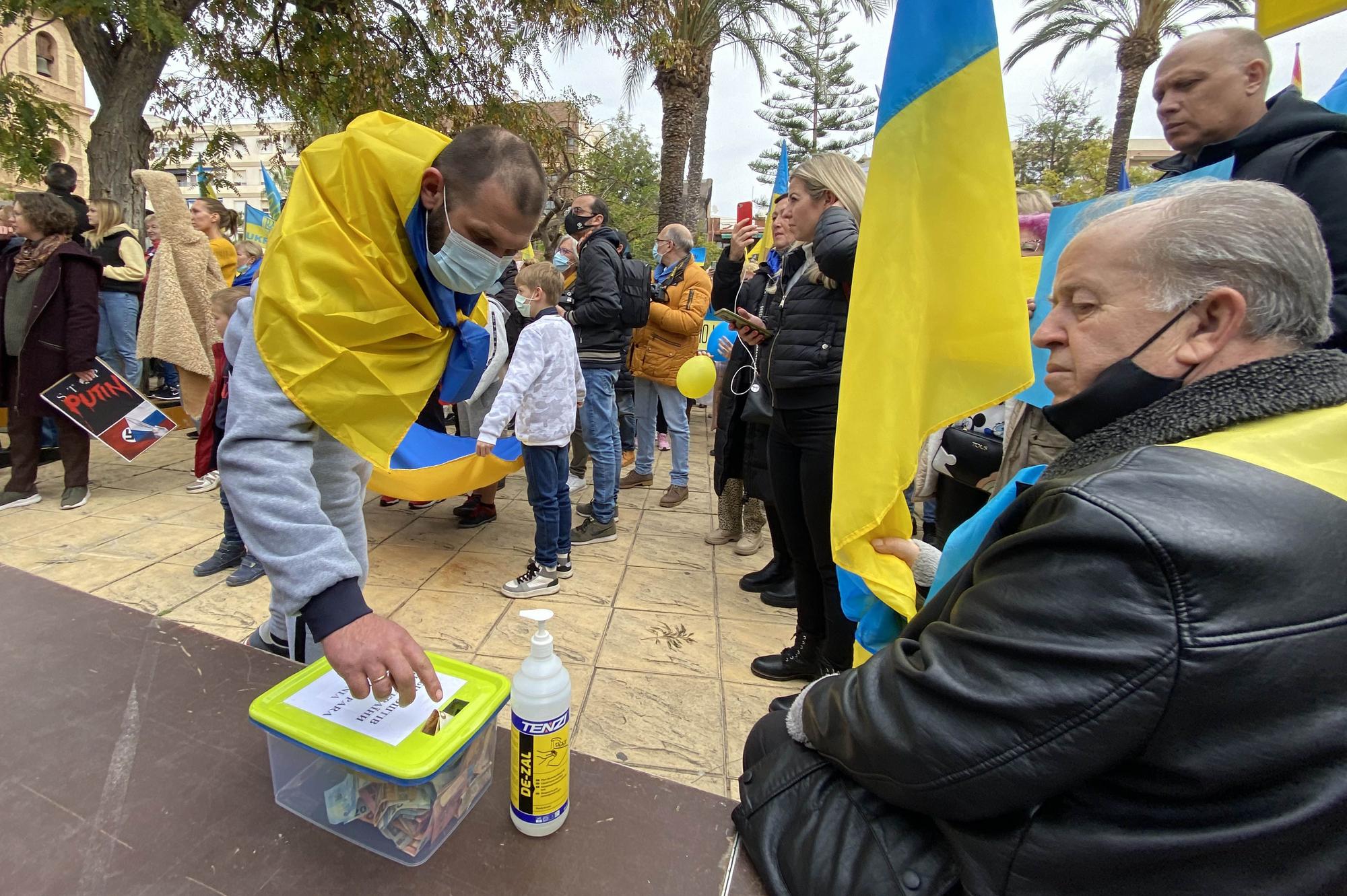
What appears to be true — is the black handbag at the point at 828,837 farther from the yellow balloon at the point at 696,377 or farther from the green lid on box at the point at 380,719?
the yellow balloon at the point at 696,377

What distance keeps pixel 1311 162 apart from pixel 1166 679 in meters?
2.15

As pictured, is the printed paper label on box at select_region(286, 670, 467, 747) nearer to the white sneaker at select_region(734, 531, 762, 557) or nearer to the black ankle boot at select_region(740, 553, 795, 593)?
the black ankle boot at select_region(740, 553, 795, 593)

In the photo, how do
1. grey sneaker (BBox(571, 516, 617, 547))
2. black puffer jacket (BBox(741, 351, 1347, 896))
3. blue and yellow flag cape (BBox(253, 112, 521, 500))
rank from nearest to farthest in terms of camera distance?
1. black puffer jacket (BBox(741, 351, 1347, 896))
2. blue and yellow flag cape (BBox(253, 112, 521, 500))
3. grey sneaker (BBox(571, 516, 617, 547))

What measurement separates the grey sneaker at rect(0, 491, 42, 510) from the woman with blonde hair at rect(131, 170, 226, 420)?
113 cm

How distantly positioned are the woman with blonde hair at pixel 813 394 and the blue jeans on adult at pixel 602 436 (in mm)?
1850

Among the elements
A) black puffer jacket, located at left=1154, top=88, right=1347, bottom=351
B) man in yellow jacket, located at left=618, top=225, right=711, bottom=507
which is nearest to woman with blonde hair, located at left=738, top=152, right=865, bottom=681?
black puffer jacket, located at left=1154, top=88, right=1347, bottom=351

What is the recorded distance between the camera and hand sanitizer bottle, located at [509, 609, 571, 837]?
3.18 feet

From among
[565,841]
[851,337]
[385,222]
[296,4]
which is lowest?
[565,841]

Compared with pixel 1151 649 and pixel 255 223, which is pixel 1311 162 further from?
pixel 255 223

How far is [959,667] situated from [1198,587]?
0.82 feet

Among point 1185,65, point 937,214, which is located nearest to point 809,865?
point 937,214

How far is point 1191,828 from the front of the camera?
0.66 metres

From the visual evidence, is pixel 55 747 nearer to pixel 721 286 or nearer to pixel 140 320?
pixel 721 286

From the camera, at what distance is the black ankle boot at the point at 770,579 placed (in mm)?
3812
